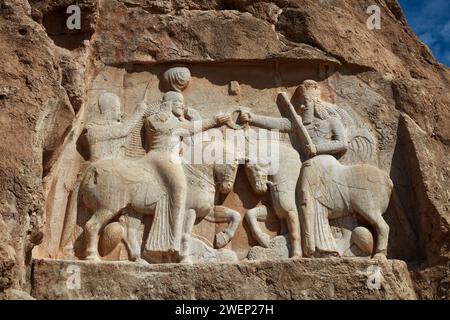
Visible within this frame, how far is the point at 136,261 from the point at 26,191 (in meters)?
1.20

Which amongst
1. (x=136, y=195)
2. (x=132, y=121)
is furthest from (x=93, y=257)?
(x=132, y=121)

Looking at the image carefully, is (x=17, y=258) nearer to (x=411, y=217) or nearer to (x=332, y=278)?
(x=332, y=278)

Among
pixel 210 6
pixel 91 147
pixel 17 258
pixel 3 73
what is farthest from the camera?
pixel 210 6

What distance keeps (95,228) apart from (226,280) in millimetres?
1258

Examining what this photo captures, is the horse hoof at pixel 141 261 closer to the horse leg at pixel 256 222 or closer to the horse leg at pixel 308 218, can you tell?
the horse leg at pixel 256 222

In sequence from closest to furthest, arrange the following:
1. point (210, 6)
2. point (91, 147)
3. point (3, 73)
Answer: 1. point (3, 73)
2. point (91, 147)
3. point (210, 6)

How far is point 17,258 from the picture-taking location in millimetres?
6988

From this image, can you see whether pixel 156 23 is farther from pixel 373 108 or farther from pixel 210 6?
pixel 373 108

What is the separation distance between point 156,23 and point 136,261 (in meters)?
2.37

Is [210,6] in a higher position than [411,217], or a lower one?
higher

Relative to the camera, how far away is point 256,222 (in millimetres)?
8047

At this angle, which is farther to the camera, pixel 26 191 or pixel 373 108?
pixel 373 108
